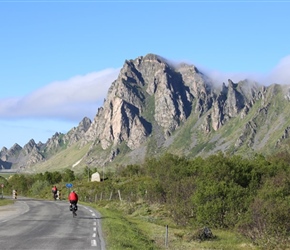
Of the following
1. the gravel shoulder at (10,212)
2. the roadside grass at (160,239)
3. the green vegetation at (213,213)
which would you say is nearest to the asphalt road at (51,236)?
the roadside grass at (160,239)

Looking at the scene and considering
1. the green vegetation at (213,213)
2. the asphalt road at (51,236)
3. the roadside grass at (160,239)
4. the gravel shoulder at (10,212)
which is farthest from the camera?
the gravel shoulder at (10,212)

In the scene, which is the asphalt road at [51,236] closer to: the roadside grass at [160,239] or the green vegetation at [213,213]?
the roadside grass at [160,239]

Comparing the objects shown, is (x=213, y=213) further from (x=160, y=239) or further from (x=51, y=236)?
(x=51, y=236)

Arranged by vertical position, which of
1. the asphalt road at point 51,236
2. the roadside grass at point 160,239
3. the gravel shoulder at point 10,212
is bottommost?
the roadside grass at point 160,239

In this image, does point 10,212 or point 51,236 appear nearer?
point 51,236

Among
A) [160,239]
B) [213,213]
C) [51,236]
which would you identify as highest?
[213,213]

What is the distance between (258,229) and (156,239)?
12595mm

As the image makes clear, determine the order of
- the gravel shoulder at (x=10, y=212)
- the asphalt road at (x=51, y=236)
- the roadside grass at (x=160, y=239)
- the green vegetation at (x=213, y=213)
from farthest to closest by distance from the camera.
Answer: the gravel shoulder at (x=10, y=212)
the green vegetation at (x=213, y=213)
the roadside grass at (x=160, y=239)
the asphalt road at (x=51, y=236)

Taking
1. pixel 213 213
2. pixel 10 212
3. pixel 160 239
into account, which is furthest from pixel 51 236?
pixel 213 213

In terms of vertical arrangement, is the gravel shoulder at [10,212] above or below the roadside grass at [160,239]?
above

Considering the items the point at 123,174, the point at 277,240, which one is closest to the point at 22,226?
the point at 277,240

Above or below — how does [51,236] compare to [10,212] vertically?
below

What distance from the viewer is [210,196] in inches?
1874

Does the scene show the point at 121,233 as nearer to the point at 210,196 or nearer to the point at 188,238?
the point at 188,238
